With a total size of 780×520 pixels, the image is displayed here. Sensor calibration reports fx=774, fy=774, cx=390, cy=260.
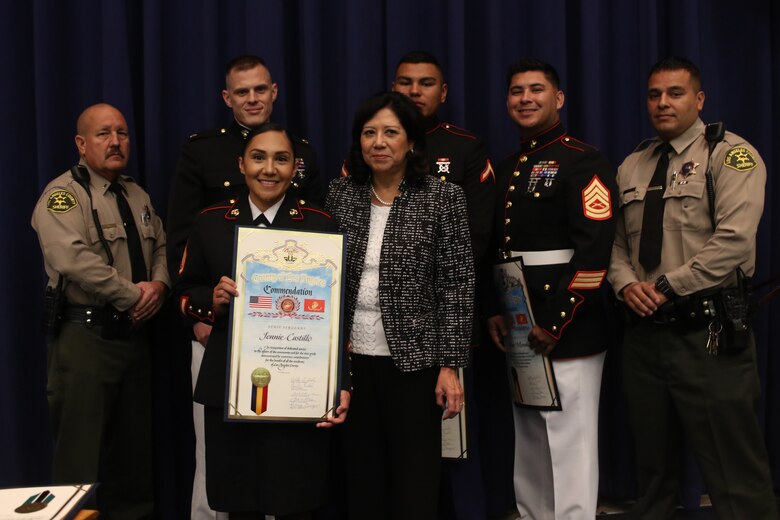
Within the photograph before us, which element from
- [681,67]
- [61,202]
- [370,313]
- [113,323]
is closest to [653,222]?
[681,67]

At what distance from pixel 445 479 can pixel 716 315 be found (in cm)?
129

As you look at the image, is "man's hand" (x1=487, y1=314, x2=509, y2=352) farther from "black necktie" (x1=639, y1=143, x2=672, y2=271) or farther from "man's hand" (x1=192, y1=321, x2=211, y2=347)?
"man's hand" (x1=192, y1=321, x2=211, y2=347)

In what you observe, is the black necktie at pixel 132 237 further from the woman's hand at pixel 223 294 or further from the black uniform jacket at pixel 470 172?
the black uniform jacket at pixel 470 172

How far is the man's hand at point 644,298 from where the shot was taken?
2.71 metres

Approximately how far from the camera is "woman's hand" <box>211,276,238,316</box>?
206 cm

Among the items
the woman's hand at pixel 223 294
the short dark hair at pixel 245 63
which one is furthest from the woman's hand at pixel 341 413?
the short dark hair at pixel 245 63

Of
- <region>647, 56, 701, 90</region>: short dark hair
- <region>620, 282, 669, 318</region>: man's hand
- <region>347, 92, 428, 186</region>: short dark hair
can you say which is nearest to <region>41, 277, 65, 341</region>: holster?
<region>347, 92, 428, 186</region>: short dark hair

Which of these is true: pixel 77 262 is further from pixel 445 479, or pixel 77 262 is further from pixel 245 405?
pixel 445 479

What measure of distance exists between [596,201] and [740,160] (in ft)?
1.77

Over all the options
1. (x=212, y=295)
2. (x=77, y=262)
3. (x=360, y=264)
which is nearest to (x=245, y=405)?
(x=212, y=295)

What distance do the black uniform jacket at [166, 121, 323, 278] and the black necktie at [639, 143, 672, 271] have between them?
4.06 ft

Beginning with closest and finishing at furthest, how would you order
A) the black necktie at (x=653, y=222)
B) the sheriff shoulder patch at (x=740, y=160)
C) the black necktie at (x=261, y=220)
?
the black necktie at (x=261, y=220), the sheriff shoulder patch at (x=740, y=160), the black necktie at (x=653, y=222)

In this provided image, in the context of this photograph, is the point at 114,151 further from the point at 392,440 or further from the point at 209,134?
the point at 392,440

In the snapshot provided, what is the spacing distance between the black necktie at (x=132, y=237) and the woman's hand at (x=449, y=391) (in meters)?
1.29
